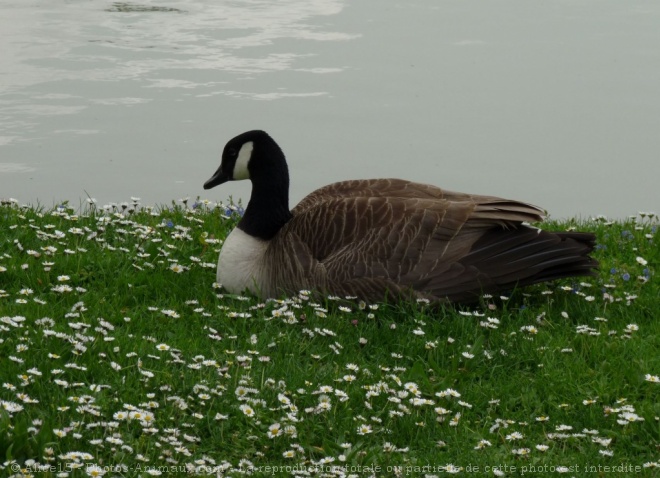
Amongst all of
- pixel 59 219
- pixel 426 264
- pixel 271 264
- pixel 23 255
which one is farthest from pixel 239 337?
pixel 59 219

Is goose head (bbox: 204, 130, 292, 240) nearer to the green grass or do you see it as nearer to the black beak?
the black beak

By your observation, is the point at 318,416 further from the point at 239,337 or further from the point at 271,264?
the point at 271,264

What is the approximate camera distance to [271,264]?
7.79m

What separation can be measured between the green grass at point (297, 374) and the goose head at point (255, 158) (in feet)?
2.60

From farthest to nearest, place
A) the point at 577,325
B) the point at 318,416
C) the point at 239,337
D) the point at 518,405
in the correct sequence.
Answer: the point at 577,325 < the point at 239,337 < the point at 518,405 < the point at 318,416

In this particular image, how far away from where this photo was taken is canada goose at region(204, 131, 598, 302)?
7.45 meters

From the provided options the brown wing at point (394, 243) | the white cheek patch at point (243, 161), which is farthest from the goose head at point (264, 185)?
the brown wing at point (394, 243)

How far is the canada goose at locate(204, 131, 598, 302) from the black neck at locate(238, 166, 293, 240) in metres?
0.07

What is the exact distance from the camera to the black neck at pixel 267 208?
8.06 meters

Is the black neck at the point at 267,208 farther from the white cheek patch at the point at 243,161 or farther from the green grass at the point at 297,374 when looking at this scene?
the green grass at the point at 297,374

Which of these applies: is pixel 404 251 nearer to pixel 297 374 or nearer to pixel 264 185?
pixel 264 185

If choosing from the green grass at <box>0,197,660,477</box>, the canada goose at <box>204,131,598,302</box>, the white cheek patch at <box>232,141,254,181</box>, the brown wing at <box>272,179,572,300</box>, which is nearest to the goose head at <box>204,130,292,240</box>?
the white cheek patch at <box>232,141,254,181</box>

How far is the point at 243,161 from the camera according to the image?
27.0 feet

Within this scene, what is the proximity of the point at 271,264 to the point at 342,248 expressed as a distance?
22.3 inches
